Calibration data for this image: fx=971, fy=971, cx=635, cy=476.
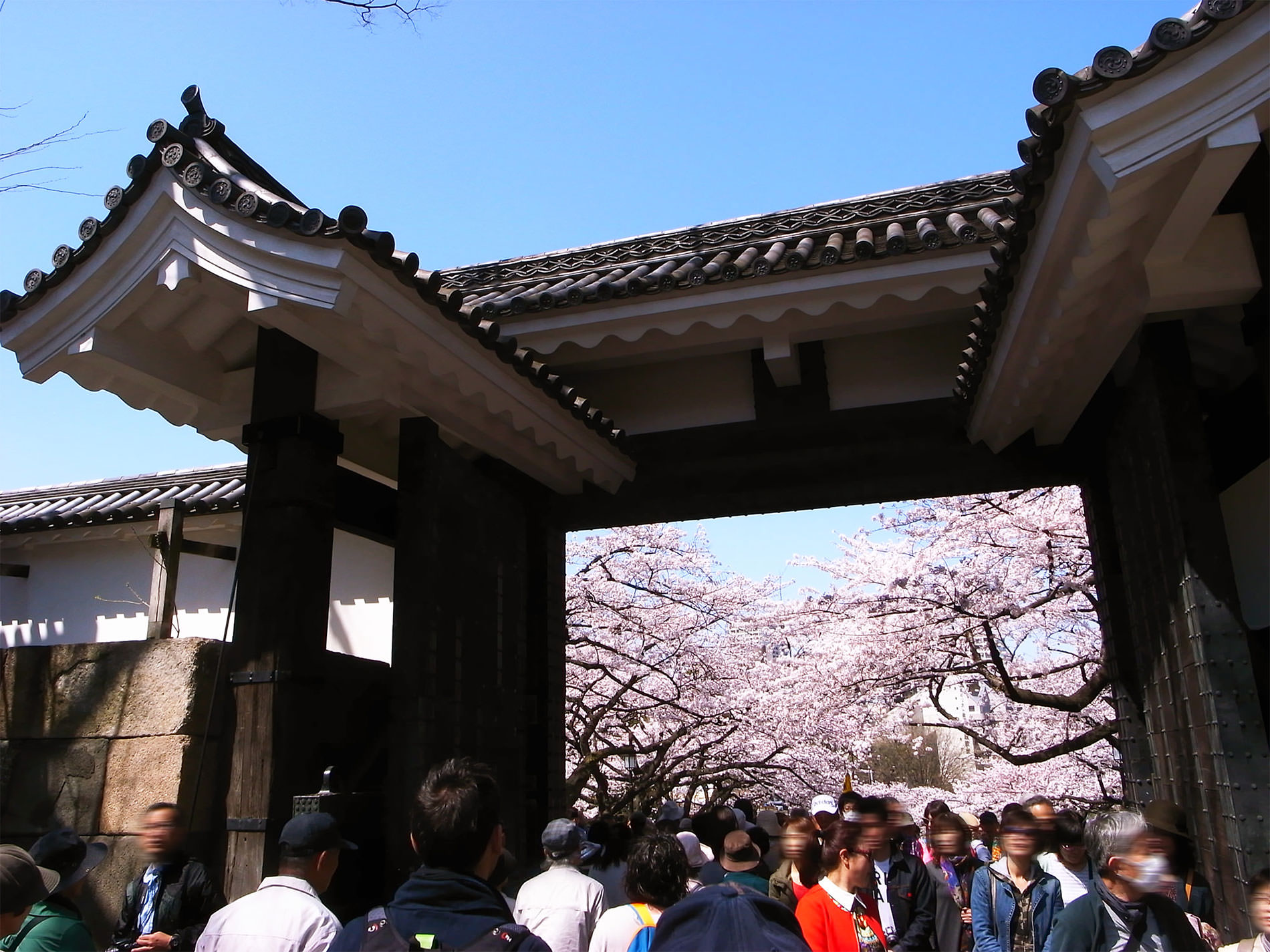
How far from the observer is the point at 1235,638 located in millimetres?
3771

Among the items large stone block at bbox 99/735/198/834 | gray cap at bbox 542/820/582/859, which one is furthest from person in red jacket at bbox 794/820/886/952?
large stone block at bbox 99/735/198/834

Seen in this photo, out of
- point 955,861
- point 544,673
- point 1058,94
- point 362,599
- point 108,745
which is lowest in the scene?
point 955,861

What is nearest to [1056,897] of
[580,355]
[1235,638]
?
[1235,638]

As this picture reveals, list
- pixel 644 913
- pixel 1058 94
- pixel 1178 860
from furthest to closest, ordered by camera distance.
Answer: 1. pixel 1178 860
2. pixel 1058 94
3. pixel 644 913

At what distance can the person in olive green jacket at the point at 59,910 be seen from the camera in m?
2.62

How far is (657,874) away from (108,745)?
251cm

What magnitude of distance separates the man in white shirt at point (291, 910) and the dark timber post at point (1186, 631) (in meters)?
3.22

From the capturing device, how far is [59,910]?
2.72 metres

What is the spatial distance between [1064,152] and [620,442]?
115 inches

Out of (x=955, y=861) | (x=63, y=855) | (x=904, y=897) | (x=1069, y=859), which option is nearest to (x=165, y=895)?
(x=63, y=855)

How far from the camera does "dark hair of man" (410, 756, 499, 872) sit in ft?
6.28

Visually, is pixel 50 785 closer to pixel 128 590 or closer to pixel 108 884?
pixel 108 884

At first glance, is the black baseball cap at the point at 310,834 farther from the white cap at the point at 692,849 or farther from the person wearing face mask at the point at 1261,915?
the person wearing face mask at the point at 1261,915

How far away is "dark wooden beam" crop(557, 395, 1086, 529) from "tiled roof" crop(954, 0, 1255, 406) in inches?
69.4
